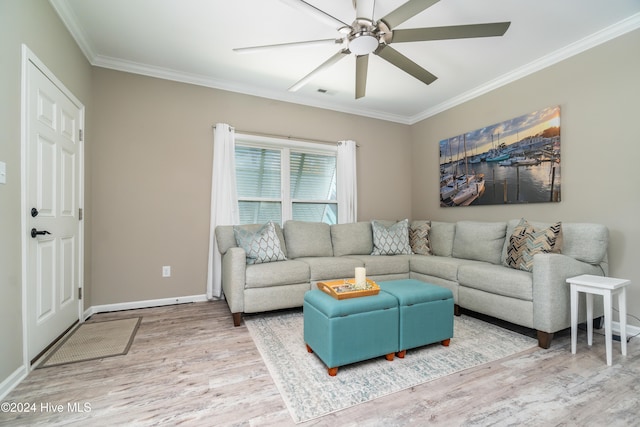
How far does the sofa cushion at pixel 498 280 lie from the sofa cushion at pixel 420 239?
2.88 ft

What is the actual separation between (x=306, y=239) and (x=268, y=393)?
2055 millimetres

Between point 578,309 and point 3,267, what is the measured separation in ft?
13.0

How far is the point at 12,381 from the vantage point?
1.65 metres

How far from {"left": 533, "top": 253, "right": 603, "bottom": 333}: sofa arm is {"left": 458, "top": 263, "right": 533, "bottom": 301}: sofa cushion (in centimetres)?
8

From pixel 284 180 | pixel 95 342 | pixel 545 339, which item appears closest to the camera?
pixel 545 339

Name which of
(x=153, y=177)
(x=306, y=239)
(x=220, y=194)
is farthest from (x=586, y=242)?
(x=153, y=177)

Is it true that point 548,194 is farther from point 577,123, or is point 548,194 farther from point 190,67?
point 190,67

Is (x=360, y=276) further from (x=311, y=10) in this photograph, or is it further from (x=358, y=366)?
(x=311, y=10)

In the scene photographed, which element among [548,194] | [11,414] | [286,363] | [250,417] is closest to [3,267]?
[11,414]

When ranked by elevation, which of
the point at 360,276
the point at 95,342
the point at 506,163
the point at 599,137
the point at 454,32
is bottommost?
the point at 95,342

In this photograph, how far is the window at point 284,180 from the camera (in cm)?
378

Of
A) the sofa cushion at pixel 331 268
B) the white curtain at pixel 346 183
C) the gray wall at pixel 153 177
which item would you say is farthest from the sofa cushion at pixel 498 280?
the gray wall at pixel 153 177

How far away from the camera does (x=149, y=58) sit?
3041 millimetres

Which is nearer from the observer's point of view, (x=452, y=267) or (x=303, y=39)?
(x=303, y=39)
